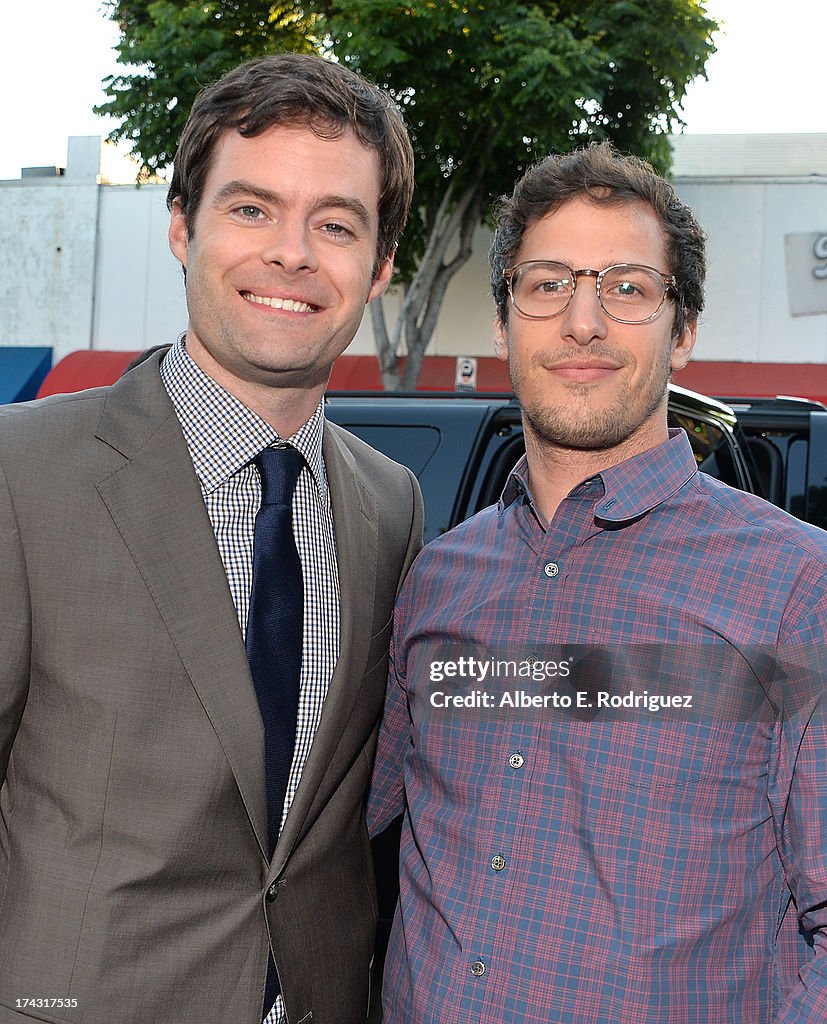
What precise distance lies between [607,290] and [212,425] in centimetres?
88

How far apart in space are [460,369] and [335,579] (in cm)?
1504

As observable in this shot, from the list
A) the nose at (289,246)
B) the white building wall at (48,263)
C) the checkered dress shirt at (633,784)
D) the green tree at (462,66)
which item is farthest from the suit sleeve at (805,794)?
the white building wall at (48,263)

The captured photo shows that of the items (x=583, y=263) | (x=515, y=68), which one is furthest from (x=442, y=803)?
(x=515, y=68)

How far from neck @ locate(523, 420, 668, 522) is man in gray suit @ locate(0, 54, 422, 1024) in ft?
1.33

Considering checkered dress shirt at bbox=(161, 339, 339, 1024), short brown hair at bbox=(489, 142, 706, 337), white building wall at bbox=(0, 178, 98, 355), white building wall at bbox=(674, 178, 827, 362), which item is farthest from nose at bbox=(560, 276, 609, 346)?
white building wall at bbox=(0, 178, 98, 355)

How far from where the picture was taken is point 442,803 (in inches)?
79.6

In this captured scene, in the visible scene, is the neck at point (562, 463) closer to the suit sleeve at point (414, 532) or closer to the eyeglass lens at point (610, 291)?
the eyeglass lens at point (610, 291)

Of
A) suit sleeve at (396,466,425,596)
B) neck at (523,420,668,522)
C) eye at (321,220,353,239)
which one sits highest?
eye at (321,220,353,239)

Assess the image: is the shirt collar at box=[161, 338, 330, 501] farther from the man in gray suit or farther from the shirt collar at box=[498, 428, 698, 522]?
the shirt collar at box=[498, 428, 698, 522]

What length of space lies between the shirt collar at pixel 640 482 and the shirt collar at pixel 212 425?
616mm

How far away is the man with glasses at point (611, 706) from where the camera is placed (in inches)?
70.1

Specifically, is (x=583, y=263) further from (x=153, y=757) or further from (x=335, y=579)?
(x=153, y=757)

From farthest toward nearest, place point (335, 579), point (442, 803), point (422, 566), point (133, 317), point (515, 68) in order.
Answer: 1. point (133, 317)
2. point (515, 68)
3. point (422, 566)
4. point (335, 579)
5. point (442, 803)

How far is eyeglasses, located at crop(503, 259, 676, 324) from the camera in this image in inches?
85.0
